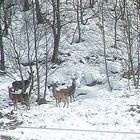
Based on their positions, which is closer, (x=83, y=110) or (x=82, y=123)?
(x=82, y=123)

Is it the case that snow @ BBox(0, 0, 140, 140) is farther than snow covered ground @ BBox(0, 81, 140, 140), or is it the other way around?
snow @ BBox(0, 0, 140, 140)

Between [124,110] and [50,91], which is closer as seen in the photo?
[124,110]

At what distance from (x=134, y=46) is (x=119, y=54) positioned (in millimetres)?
2630

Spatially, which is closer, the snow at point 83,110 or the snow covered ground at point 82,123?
the snow covered ground at point 82,123

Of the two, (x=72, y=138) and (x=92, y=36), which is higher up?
(x=92, y=36)

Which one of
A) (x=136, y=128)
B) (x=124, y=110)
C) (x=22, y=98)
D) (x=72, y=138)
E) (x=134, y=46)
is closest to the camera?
(x=72, y=138)

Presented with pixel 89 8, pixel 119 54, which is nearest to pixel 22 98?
pixel 119 54

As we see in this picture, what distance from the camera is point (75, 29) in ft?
109

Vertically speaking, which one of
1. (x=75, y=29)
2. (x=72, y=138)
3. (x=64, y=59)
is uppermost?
(x=75, y=29)

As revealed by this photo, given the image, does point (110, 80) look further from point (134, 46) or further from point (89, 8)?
point (89, 8)

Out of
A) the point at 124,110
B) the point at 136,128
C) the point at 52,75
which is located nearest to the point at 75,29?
the point at 52,75

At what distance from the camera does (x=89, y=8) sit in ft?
120

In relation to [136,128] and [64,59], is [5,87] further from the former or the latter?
[136,128]

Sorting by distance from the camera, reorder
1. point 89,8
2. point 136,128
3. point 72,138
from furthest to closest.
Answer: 1. point 89,8
2. point 136,128
3. point 72,138
